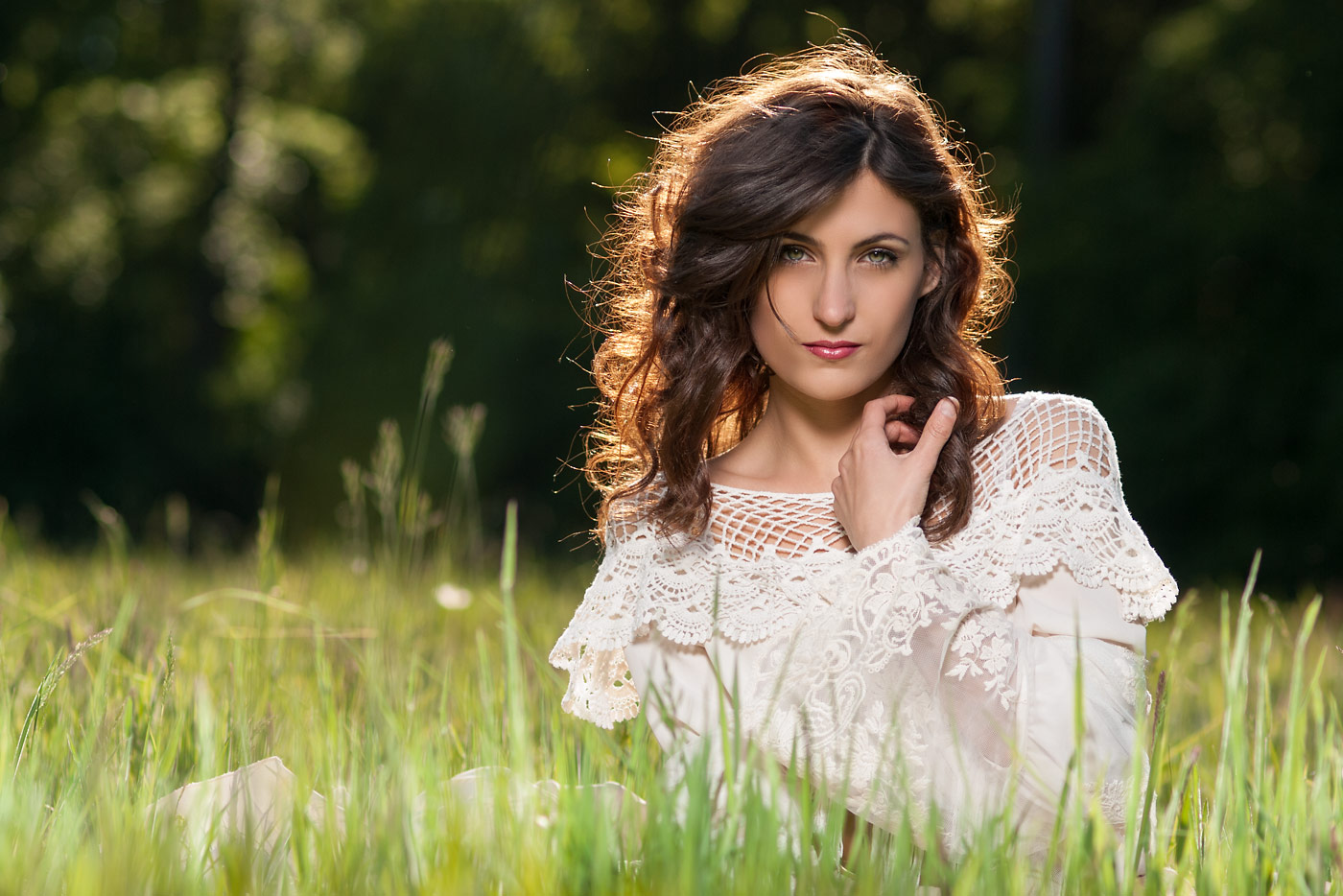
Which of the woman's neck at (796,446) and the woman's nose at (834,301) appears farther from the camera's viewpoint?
the woman's neck at (796,446)

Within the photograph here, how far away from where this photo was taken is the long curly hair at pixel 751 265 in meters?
2.25

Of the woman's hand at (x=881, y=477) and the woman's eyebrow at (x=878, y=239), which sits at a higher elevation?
the woman's eyebrow at (x=878, y=239)

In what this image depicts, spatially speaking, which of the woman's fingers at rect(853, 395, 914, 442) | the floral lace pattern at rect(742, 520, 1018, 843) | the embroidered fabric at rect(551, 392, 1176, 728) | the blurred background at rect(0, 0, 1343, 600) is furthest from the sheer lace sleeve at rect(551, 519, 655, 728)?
the blurred background at rect(0, 0, 1343, 600)

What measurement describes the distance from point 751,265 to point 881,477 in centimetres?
47

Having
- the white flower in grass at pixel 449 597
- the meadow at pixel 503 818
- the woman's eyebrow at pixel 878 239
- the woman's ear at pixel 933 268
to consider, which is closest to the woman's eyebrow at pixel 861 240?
the woman's eyebrow at pixel 878 239

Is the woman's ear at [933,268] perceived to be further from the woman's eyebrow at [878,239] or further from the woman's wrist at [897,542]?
the woman's wrist at [897,542]

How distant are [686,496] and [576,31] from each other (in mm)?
12284

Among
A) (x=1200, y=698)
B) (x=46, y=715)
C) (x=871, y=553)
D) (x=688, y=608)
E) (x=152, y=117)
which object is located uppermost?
(x=152, y=117)

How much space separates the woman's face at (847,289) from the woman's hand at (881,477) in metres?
0.09

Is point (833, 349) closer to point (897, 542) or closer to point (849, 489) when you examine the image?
point (849, 489)

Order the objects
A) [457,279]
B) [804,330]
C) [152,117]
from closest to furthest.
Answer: [804,330] → [457,279] → [152,117]

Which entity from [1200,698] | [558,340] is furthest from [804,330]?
[558,340]

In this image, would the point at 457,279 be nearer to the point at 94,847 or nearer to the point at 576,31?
the point at 576,31

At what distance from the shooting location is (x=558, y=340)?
1323 cm
